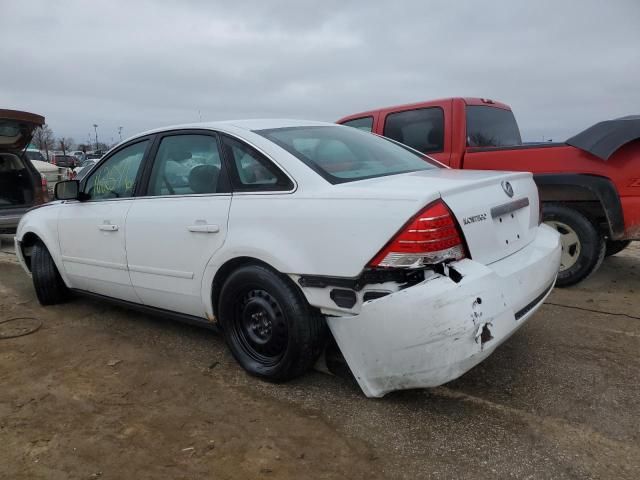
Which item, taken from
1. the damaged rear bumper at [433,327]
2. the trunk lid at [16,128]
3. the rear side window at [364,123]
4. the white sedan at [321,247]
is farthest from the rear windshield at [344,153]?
the trunk lid at [16,128]

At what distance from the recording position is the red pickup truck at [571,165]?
167 inches

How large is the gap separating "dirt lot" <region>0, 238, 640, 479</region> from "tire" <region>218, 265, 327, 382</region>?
0.50ft

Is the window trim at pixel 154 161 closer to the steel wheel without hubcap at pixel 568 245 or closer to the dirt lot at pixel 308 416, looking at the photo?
the dirt lot at pixel 308 416

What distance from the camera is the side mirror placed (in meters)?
4.10

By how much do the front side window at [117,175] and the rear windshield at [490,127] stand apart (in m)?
3.36

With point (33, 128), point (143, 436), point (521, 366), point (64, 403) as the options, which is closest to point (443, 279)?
point (521, 366)

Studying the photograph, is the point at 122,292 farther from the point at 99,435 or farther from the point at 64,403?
the point at 99,435

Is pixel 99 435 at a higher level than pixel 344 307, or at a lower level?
lower

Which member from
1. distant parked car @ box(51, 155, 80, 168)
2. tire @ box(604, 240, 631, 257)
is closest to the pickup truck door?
tire @ box(604, 240, 631, 257)

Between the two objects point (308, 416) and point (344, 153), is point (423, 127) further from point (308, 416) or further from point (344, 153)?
point (308, 416)

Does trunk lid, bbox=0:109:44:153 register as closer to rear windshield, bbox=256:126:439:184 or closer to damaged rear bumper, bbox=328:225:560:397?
rear windshield, bbox=256:126:439:184

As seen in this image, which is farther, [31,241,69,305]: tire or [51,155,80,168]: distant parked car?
[51,155,80,168]: distant parked car

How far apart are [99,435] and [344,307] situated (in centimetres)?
137

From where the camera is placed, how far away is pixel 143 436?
249 centimetres
